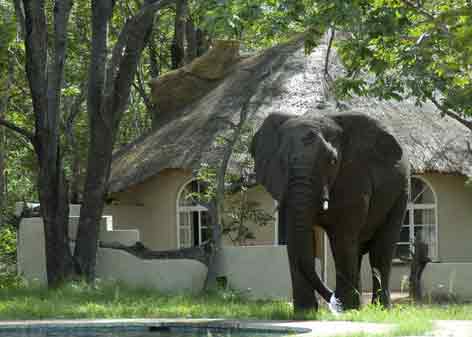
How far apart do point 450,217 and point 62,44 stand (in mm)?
8428

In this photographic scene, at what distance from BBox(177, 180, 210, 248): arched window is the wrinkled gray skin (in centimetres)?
814

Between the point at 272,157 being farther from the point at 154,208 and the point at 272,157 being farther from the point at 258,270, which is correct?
the point at 154,208

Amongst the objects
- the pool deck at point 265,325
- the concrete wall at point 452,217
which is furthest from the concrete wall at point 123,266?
the pool deck at point 265,325

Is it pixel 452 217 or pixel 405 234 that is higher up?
pixel 452 217

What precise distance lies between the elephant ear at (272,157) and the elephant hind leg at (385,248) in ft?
6.59

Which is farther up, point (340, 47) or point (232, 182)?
point (340, 47)

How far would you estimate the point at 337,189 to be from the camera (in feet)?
35.4

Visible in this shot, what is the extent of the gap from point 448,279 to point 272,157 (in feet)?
20.8

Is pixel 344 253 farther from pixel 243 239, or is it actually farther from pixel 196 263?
pixel 243 239

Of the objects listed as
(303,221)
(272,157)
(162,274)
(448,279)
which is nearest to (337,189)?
(272,157)

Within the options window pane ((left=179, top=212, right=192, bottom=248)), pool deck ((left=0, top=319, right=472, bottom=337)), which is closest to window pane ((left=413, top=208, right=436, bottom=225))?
window pane ((left=179, top=212, right=192, bottom=248))

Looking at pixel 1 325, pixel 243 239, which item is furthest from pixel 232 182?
pixel 1 325

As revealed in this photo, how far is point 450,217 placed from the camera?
777 inches

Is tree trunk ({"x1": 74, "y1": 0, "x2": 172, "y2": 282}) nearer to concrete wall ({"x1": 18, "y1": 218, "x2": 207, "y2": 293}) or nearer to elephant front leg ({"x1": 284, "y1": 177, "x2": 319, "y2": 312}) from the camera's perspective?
concrete wall ({"x1": 18, "y1": 218, "x2": 207, "y2": 293})
